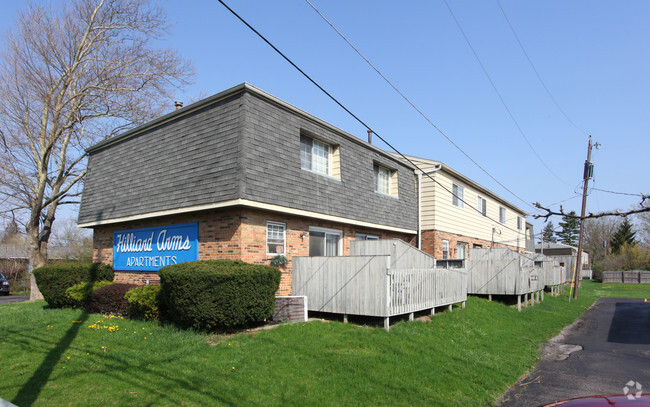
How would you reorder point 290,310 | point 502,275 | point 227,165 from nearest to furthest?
point 290,310
point 227,165
point 502,275

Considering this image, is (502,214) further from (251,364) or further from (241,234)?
(251,364)

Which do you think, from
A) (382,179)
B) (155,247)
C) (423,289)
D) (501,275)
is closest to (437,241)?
(501,275)

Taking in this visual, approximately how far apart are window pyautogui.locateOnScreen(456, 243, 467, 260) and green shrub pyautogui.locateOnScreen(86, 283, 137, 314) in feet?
52.6

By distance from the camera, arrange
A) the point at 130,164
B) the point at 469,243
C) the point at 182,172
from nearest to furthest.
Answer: the point at 182,172 → the point at 130,164 → the point at 469,243

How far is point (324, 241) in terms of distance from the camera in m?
13.7

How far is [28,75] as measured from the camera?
1970 cm

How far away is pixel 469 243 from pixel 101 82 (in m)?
20.0

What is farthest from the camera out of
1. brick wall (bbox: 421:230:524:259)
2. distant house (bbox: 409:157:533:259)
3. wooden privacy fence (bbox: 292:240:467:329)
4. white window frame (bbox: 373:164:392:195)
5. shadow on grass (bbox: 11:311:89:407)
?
distant house (bbox: 409:157:533:259)

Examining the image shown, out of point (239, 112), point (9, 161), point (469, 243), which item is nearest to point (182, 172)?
point (239, 112)

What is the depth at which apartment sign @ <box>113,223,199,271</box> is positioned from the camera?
1198cm

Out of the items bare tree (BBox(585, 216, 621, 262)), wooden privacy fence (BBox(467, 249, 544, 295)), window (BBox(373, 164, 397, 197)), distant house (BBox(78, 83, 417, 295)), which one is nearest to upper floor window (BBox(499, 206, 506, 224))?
wooden privacy fence (BBox(467, 249, 544, 295))

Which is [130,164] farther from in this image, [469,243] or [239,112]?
[469,243]

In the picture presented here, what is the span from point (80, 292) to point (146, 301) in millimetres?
Answer: 3441

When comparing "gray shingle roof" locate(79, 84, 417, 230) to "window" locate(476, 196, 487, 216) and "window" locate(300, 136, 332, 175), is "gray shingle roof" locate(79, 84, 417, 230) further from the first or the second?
"window" locate(476, 196, 487, 216)
